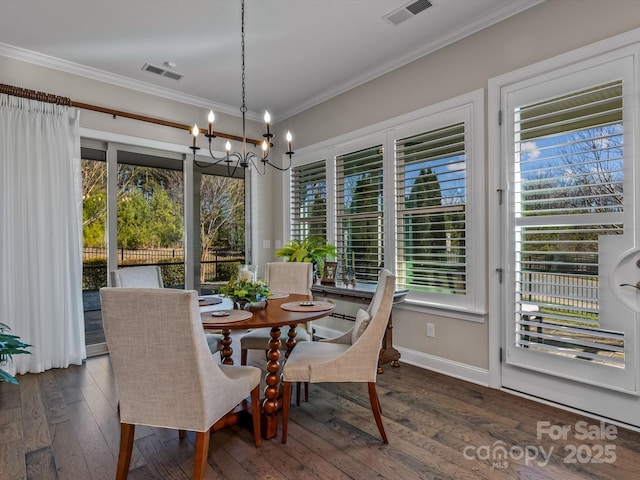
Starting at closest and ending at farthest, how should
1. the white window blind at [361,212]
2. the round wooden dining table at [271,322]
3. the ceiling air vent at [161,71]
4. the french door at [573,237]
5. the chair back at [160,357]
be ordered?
the chair back at [160,357] → the round wooden dining table at [271,322] → the french door at [573,237] → the ceiling air vent at [161,71] → the white window blind at [361,212]

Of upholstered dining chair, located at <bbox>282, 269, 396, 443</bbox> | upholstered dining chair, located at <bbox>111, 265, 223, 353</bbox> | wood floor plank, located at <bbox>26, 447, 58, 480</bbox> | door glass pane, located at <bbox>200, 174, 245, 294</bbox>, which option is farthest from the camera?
door glass pane, located at <bbox>200, 174, 245, 294</bbox>

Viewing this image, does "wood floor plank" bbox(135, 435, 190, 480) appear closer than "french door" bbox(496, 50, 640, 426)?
Yes

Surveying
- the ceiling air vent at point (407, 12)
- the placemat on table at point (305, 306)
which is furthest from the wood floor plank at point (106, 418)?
the ceiling air vent at point (407, 12)

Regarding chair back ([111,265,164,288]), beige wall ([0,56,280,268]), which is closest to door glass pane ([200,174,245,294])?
beige wall ([0,56,280,268])

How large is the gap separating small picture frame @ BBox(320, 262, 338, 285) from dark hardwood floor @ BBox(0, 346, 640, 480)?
1.35 meters

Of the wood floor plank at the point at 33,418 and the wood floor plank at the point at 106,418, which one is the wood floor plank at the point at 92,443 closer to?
the wood floor plank at the point at 106,418

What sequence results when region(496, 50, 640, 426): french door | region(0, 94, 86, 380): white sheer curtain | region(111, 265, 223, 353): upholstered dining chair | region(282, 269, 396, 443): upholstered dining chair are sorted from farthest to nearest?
1. region(0, 94, 86, 380): white sheer curtain
2. region(111, 265, 223, 353): upholstered dining chair
3. region(496, 50, 640, 426): french door
4. region(282, 269, 396, 443): upholstered dining chair

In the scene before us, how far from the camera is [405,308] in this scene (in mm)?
3545

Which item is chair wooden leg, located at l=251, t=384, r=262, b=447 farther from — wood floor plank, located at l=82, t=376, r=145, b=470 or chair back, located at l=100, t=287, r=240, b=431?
wood floor plank, located at l=82, t=376, r=145, b=470

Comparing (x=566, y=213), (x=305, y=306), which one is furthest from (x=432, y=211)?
→ (x=305, y=306)

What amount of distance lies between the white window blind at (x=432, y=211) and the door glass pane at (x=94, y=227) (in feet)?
10.3

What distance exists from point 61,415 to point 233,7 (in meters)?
3.14

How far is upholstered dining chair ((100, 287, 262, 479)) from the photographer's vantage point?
60.8 inches

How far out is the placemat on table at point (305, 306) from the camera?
234 centimetres
